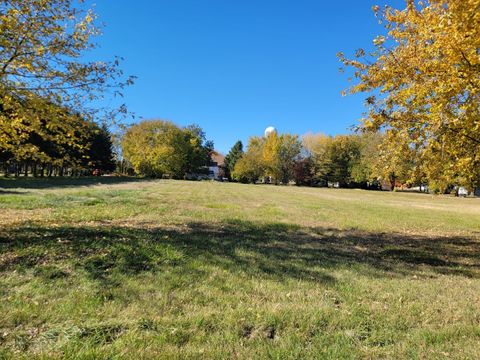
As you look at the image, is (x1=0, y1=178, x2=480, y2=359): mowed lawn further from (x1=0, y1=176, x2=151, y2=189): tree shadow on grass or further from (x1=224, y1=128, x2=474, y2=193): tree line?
(x1=224, y1=128, x2=474, y2=193): tree line

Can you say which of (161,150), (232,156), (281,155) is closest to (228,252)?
(161,150)

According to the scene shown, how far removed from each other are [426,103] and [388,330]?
6542mm

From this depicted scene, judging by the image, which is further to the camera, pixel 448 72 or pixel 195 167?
pixel 195 167

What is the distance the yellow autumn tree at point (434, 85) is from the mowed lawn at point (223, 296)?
8.80 feet

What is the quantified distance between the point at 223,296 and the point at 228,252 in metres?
2.86

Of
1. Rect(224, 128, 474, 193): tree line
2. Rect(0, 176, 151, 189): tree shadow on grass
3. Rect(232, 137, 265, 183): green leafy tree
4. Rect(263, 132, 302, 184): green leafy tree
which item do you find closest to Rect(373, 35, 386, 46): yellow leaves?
Rect(0, 176, 151, 189): tree shadow on grass

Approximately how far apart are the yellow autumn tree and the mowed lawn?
2.68 metres

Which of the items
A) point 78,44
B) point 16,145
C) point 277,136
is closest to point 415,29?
point 78,44

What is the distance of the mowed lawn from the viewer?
3635 millimetres

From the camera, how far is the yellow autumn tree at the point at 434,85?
289 inches

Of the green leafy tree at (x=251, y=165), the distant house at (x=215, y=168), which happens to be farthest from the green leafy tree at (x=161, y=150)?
the distant house at (x=215, y=168)

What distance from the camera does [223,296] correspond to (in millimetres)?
5051

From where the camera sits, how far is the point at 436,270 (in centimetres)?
761

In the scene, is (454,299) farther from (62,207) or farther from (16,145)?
(62,207)
